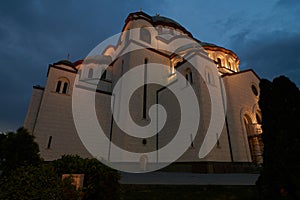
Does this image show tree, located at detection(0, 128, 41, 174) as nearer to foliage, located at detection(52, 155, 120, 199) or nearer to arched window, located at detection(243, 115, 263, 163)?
foliage, located at detection(52, 155, 120, 199)

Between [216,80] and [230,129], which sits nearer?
[230,129]

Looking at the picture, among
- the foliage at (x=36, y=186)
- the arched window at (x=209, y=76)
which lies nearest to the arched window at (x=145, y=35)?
the arched window at (x=209, y=76)

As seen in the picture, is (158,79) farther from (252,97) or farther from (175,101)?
(252,97)

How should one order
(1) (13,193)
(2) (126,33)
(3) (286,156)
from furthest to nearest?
(2) (126,33) < (3) (286,156) < (1) (13,193)

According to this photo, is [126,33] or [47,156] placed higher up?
[126,33]

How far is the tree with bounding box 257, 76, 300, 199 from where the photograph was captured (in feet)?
14.3

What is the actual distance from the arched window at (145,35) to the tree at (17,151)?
65.4 feet

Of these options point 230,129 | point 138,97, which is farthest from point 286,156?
point 138,97

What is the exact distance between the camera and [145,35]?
77.3 ft

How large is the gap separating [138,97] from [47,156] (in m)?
10.2

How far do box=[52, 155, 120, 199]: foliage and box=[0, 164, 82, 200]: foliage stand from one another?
16.7 inches

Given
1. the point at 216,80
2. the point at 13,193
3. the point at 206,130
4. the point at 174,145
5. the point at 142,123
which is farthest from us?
the point at 142,123

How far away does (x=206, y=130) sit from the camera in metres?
13.1

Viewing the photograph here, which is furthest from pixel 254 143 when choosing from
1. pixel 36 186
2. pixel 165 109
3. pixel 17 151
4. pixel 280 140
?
pixel 17 151
